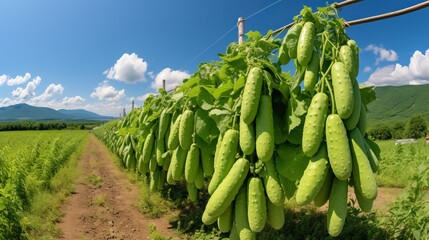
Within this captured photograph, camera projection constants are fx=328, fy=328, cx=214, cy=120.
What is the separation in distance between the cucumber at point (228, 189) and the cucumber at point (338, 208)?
684mm

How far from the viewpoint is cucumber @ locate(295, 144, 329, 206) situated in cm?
194

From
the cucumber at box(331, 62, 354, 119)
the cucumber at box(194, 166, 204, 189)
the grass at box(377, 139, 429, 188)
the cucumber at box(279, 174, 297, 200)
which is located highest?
the cucumber at box(331, 62, 354, 119)

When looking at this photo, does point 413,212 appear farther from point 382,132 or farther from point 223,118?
point 382,132

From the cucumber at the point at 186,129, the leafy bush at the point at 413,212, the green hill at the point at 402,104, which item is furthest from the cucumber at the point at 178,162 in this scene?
the green hill at the point at 402,104

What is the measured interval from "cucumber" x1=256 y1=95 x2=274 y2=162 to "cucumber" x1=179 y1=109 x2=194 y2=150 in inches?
59.8

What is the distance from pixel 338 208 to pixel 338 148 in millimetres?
363

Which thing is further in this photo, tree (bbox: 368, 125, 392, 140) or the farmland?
tree (bbox: 368, 125, 392, 140)

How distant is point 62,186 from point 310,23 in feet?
35.8

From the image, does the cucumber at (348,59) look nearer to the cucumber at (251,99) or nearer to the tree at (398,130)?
the cucumber at (251,99)

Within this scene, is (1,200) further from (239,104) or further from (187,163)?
(239,104)

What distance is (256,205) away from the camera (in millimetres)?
2355

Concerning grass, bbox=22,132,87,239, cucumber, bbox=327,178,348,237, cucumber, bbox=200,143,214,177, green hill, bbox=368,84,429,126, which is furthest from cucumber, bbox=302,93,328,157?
green hill, bbox=368,84,429,126

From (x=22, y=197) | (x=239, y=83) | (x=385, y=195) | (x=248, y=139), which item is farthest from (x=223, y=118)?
(x=22, y=197)

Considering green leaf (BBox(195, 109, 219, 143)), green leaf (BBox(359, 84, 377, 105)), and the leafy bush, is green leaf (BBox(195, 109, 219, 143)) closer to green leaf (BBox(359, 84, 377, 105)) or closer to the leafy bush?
green leaf (BBox(359, 84, 377, 105))
